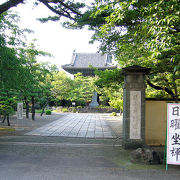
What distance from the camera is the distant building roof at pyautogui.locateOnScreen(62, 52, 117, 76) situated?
1470 inches

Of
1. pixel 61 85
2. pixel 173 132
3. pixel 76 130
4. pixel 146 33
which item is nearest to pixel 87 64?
pixel 61 85

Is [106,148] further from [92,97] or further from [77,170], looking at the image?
[92,97]

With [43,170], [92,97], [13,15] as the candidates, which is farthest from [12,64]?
[92,97]

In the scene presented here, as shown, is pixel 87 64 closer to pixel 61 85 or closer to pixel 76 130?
pixel 61 85

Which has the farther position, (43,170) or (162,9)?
(43,170)

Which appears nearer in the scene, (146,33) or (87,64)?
(146,33)

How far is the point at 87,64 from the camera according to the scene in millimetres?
38594

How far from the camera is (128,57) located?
8.27 metres

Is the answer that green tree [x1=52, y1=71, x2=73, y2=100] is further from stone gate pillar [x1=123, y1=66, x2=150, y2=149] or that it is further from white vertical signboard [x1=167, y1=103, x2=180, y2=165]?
white vertical signboard [x1=167, y1=103, x2=180, y2=165]

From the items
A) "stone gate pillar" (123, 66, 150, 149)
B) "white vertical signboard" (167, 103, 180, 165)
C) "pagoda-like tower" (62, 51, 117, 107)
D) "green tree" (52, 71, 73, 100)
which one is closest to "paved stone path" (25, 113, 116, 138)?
"stone gate pillar" (123, 66, 150, 149)

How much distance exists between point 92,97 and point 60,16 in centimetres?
2759

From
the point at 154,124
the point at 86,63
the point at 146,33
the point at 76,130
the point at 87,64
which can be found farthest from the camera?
the point at 86,63

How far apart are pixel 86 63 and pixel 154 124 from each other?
3218cm

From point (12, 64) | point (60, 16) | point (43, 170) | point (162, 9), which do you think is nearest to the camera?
point (162, 9)
